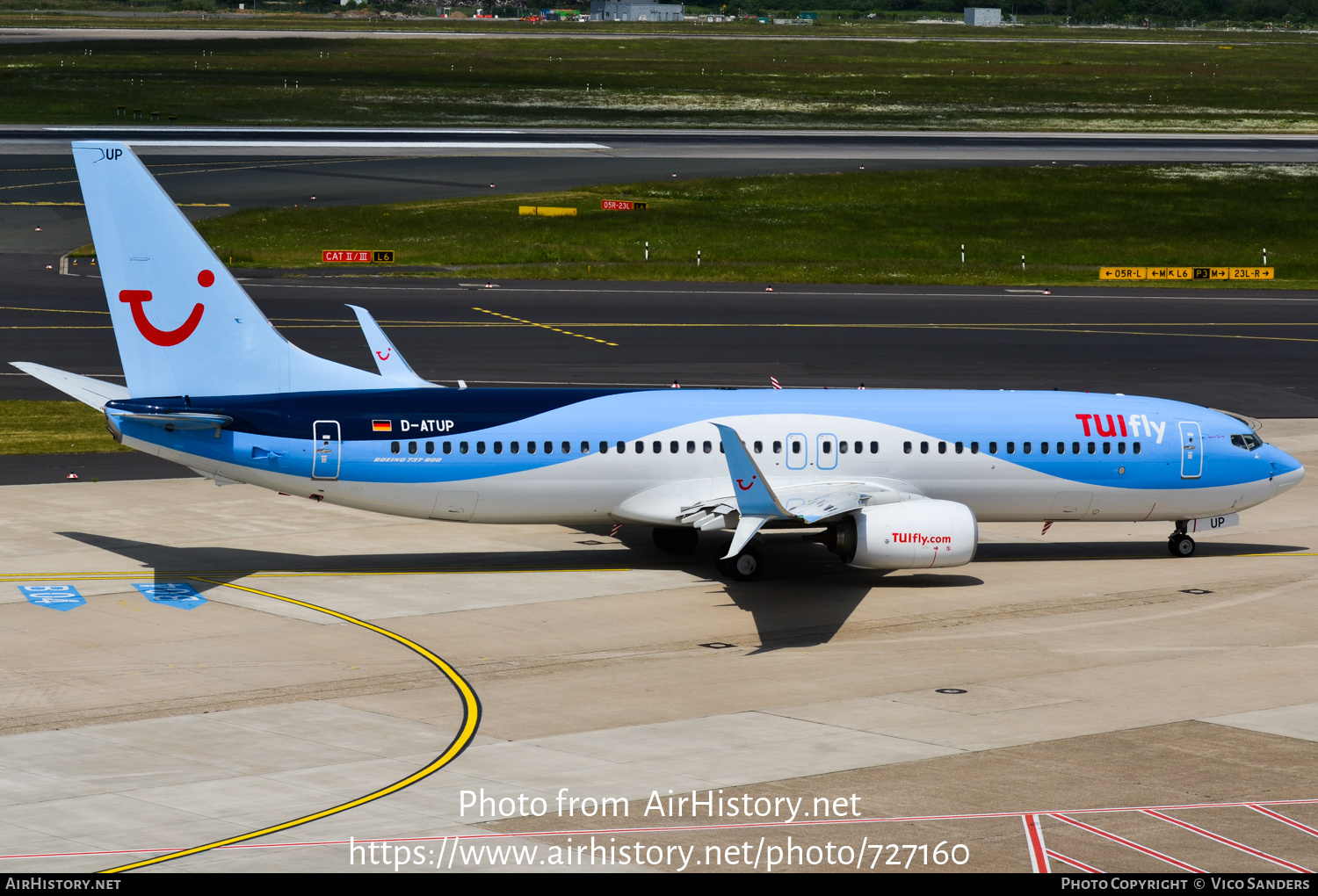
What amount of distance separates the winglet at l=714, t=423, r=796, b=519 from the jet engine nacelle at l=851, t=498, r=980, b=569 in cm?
205

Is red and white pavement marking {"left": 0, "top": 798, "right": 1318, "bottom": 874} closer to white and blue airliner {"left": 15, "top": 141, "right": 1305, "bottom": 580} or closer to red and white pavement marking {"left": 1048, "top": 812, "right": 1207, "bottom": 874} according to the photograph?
red and white pavement marking {"left": 1048, "top": 812, "right": 1207, "bottom": 874}

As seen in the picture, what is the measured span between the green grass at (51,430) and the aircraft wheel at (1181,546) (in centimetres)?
3145

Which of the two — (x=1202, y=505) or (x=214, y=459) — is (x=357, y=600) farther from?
(x=1202, y=505)

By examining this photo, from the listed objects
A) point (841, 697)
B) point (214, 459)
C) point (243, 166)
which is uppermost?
point (243, 166)

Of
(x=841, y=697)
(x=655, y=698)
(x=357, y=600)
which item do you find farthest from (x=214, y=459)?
(x=841, y=697)

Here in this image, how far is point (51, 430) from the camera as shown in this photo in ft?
170

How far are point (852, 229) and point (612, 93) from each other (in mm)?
75130

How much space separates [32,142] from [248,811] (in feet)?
354

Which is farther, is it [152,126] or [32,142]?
[152,126]

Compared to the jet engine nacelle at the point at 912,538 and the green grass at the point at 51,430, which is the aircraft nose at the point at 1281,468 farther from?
the green grass at the point at 51,430

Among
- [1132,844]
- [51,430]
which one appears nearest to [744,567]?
[1132,844]

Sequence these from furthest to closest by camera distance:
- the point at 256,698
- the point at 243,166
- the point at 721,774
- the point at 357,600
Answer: the point at 243,166 → the point at 357,600 → the point at 256,698 → the point at 721,774

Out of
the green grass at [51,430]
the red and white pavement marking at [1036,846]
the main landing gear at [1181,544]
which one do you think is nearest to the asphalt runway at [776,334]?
the green grass at [51,430]

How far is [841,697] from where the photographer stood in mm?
28078
